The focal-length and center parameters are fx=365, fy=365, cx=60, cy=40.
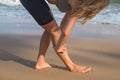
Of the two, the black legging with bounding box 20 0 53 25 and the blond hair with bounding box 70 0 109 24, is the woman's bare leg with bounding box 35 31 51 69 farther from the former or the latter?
the blond hair with bounding box 70 0 109 24

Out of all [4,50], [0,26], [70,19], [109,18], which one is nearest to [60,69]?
[70,19]

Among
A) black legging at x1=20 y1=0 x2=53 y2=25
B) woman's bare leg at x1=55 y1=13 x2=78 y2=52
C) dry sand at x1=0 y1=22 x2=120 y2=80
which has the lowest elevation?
dry sand at x1=0 y1=22 x2=120 y2=80

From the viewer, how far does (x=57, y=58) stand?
14.3 feet

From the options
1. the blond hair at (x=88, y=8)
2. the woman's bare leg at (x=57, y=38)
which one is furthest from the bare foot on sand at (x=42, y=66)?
the blond hair at (x=88, y=8)

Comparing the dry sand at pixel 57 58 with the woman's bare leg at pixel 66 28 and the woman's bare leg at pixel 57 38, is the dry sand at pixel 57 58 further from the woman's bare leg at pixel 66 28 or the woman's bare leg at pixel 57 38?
the woman's bare leg at pixel 66 28

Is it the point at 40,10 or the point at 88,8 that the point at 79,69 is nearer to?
the point at 40,10

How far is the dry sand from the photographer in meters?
3.70

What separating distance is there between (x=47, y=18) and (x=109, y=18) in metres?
4.82

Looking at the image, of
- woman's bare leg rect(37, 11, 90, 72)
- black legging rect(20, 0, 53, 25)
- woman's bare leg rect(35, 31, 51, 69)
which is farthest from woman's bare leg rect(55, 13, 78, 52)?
woman's bare leg rect(35, 31, 51, 69)

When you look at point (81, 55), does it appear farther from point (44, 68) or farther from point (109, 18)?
point (109, 18)

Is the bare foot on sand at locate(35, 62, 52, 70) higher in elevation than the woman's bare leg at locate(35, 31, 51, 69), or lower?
lower

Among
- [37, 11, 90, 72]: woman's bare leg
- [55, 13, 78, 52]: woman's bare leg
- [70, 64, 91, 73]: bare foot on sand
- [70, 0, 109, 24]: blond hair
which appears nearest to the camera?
[70, 0, 109, 24]: blond hair

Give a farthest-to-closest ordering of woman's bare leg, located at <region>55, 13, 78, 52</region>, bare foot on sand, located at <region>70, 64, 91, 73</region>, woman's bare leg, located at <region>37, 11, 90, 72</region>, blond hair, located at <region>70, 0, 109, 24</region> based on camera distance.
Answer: bare foot on sand, located at <region>70, 64, 91, 73</region>, woman's bare leg, located at <region>37, 11, 90, 72</region>, woman's bare leg, located at <region>55, 13, 78, 52</region>, blond hair, located at <region>70, 0, 109, 24</region>

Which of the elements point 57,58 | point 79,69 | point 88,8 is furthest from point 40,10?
point 57,58
